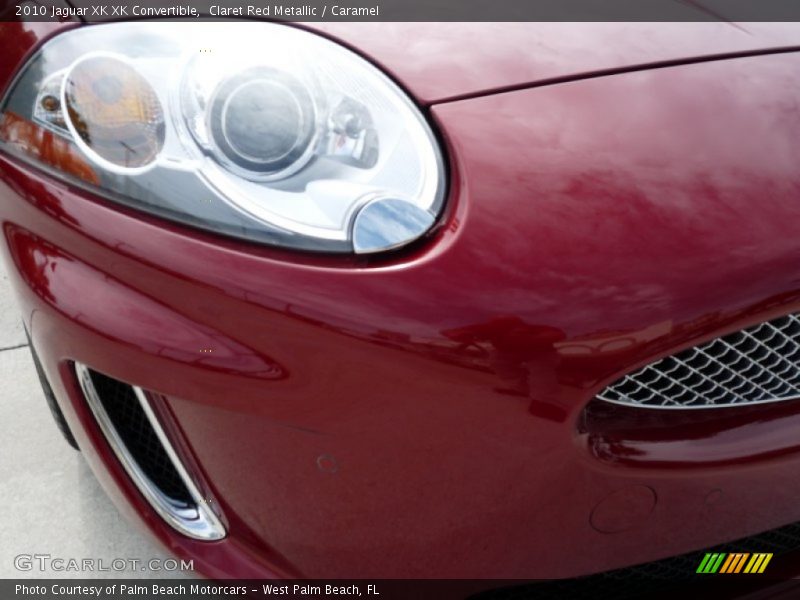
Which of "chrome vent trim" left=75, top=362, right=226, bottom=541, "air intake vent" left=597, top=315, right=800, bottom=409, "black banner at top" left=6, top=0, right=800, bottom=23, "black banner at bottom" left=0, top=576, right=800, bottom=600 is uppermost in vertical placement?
"black banner at top" left=6, top=0, right=800, bottom=23

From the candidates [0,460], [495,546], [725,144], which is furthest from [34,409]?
[725,144]

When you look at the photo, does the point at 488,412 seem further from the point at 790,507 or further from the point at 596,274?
the point at 790,507

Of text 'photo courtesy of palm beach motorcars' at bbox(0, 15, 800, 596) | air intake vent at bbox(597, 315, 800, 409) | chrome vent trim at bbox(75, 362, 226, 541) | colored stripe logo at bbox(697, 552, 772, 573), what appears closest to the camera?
text 'photo courtesy of palm beach motorcars' at bbox(0, 15, 800, 596)

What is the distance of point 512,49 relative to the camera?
1.25m

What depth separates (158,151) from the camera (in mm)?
1145

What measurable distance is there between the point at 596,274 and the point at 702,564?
2.14 feet

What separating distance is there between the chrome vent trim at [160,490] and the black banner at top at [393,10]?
0.50 metres

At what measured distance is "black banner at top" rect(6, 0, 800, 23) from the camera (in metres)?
1.26

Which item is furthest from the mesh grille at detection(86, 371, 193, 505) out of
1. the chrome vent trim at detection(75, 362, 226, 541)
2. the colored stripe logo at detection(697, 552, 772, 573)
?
the colored stripe logo at detection(697, 552, 772, 573)

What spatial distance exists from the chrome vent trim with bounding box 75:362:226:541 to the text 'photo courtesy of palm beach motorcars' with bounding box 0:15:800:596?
0.01m

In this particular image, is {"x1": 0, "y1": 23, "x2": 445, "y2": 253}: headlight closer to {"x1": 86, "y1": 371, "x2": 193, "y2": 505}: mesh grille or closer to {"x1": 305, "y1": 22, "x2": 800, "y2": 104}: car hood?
{"x1": 305, "y1": 22, "x2": 800, "y2": 104}: car hood

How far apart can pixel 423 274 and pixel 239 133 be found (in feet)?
0.99

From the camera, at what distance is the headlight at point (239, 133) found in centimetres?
111

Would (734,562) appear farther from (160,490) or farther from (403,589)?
(160,490)
